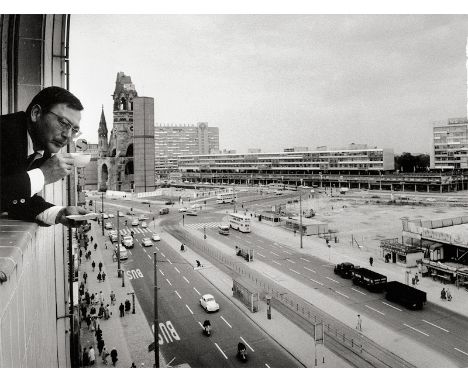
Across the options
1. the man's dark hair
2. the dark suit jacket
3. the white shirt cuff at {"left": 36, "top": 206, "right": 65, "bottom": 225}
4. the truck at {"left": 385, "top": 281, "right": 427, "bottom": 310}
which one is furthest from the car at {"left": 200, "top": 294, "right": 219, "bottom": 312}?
the man's dark hair

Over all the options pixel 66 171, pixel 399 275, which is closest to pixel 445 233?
pixel 399 275

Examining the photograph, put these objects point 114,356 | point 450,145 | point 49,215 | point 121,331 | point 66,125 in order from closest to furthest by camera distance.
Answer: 1. point 49,215
2. point 66,125
3. point 114,356
4. point 121,331
5. point 450,145

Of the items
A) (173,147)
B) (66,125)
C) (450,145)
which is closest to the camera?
(66,125)

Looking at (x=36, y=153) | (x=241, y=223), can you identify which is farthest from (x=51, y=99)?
(x=241, y=223)

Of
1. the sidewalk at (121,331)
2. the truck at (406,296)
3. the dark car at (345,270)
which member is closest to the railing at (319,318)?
the truck at (406,296)

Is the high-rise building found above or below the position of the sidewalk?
above

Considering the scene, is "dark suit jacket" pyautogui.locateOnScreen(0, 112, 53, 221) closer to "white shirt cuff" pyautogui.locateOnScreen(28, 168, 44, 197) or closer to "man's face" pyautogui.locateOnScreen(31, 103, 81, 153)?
"white shirt cuff" pyautogui.locateOnScreen(28, 168, 44, 197)

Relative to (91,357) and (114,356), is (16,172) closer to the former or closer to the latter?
(114,356)
